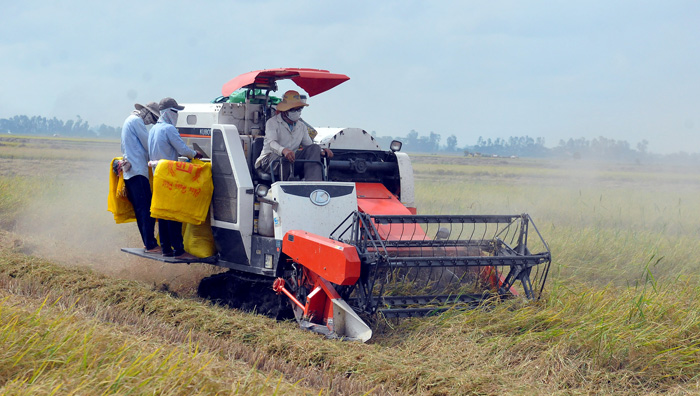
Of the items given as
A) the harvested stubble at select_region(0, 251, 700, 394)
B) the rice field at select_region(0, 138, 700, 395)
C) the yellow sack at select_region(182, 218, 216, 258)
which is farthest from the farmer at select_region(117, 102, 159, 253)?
the harvested stubble at select_region(0, 251, 700, 394)

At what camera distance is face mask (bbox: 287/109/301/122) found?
684 cm

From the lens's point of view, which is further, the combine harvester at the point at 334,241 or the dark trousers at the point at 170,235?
the dark trousers at the point at 170,235

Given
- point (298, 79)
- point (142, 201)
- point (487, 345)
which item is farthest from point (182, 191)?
point (487, 345)

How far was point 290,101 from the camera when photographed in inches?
269

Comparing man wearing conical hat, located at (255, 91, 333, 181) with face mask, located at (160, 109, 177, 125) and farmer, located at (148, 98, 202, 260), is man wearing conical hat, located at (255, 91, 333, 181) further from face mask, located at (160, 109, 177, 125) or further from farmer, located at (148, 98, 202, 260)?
face mask, located at (160, 109, 177, 125)

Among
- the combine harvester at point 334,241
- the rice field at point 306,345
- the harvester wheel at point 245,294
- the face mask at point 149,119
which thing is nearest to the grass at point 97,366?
the rice field at point 306,345

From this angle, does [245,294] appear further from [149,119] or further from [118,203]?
[149,119]

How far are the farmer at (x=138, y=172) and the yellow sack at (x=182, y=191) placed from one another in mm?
659

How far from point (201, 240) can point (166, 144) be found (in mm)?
1002

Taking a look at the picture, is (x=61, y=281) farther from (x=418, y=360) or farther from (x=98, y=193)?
(x=98, y=193)

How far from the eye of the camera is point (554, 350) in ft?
15.5

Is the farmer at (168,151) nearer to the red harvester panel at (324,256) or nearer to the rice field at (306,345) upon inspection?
the rice field at (306,345)

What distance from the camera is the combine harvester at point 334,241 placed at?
5.37 meters

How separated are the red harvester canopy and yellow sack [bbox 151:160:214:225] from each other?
3.06 feet
